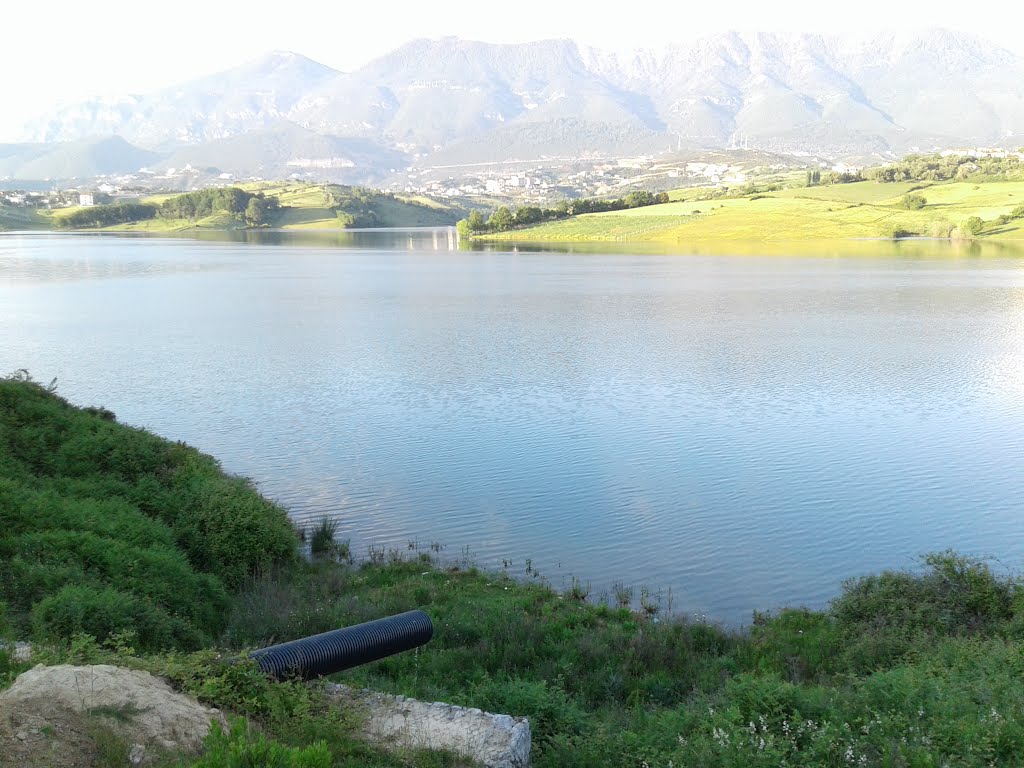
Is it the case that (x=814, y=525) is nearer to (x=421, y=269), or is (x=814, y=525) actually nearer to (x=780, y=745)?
(x=780, y=745)

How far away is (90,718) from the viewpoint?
8.10 m

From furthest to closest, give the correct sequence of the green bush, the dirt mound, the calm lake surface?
the calm lake surface → the green bush → the dirt mound

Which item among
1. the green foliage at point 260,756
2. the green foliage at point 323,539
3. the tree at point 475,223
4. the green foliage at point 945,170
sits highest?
the green foliage at point 945,170

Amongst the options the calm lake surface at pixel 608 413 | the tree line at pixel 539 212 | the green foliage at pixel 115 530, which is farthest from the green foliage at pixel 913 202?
the green foliage at pixel 115 530

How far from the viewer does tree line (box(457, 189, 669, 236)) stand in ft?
573

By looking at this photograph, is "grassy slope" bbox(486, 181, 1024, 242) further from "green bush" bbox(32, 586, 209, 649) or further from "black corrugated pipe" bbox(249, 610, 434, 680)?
"green bush" bbox(32, 586, 209, 649)

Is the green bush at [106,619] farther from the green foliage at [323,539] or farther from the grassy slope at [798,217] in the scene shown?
the grassy slope at [798,217]

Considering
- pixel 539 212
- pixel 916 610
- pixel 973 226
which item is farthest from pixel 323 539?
pixel 539 212

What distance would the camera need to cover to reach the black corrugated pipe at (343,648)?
10.6 meters

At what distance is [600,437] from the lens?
2917cm

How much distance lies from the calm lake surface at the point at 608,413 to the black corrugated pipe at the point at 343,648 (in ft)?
20.8

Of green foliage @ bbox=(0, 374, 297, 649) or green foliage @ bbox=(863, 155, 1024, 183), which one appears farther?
green foliage @ bbox=(863, 155, 1024, 183)

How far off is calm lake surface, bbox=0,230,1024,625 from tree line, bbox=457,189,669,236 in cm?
10276

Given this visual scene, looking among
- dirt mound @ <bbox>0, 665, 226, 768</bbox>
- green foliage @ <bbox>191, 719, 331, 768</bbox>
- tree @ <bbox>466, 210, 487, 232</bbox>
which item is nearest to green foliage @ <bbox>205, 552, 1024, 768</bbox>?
green foliage @ <bbox>191, 719, 331, 768</bbox>
